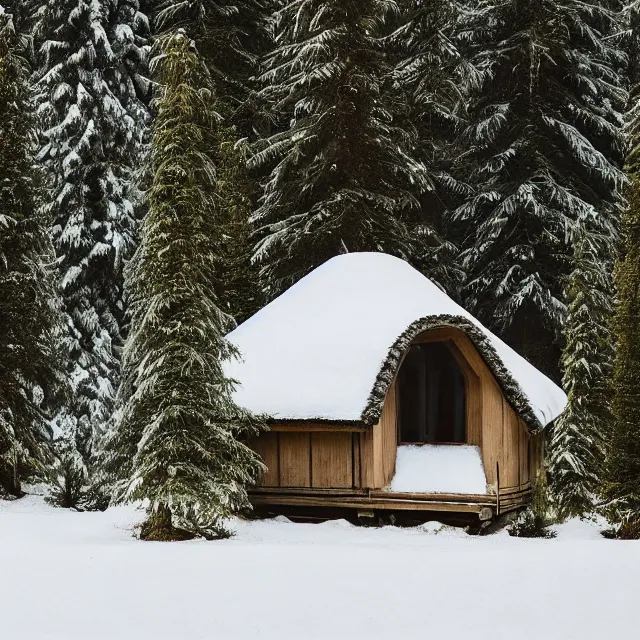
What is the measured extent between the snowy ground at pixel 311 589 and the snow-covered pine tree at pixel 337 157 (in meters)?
11.6

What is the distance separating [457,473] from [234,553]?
5719 mm

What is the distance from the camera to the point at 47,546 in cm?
1228

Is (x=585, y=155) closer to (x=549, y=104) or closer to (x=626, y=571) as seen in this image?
(x=549, y=104)

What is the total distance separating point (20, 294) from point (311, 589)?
1041cm

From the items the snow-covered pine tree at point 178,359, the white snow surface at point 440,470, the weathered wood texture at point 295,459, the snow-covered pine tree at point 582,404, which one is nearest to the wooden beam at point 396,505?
the white snow surface at point 440,470

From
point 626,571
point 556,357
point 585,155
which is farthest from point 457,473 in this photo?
point 585,155

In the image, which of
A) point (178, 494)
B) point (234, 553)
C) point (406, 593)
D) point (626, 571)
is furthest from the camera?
point (178, 494)

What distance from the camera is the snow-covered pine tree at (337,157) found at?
23.7 meters

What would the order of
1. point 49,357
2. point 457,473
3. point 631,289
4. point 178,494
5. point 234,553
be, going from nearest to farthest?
point 234,553
point 178,494
point 631,289
point 457,473
point 49,357

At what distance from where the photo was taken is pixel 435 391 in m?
19.2

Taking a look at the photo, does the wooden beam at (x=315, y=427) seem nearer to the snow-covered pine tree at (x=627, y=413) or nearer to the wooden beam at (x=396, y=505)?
the wooden beam at (x=396, y=505)

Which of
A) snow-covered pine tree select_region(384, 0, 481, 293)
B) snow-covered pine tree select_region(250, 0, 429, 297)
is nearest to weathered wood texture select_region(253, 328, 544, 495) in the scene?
snow-covered pine tree select_region(250, 0, 429, 297)

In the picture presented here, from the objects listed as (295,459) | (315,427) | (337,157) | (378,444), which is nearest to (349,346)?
(315,427)

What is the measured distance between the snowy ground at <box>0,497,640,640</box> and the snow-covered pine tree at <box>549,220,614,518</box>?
335cm
